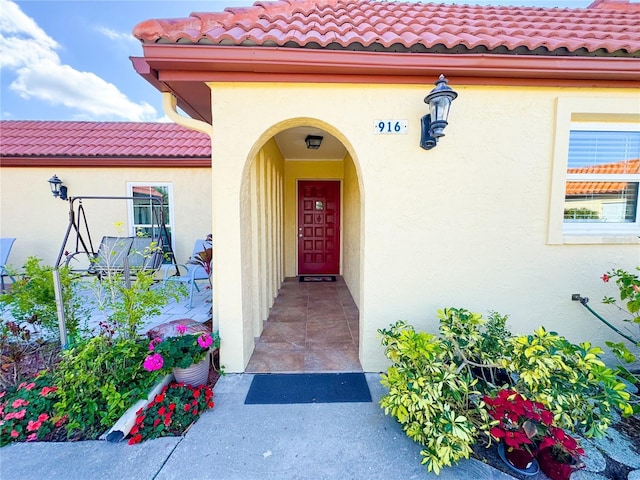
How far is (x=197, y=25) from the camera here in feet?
8.16

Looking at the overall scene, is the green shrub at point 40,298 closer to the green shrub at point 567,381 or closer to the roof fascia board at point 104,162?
the roof fascia board at point 104,162

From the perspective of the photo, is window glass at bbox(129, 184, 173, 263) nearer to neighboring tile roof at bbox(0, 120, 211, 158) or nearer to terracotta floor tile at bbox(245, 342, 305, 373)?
neighboring tile roof at bbox(0, 120, 211, 158)

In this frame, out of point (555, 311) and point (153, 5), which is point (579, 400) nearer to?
point (555, 311)

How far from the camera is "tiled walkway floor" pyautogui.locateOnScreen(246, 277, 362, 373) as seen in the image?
302cm

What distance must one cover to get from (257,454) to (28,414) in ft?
6.48

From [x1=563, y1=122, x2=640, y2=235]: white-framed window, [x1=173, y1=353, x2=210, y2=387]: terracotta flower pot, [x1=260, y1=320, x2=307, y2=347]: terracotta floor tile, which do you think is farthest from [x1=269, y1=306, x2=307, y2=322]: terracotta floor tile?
[x1=563, y1=122, x2=640, y2=235]: white-framed window

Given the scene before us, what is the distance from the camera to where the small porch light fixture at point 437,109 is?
7.48 feet

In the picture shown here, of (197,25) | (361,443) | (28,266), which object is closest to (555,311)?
(361,443)

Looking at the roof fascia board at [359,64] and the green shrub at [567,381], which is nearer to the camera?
the green shrub at [567,381]

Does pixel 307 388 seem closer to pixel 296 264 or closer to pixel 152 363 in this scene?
pixel 152 363

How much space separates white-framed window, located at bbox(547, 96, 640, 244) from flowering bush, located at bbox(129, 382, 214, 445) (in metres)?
3.95

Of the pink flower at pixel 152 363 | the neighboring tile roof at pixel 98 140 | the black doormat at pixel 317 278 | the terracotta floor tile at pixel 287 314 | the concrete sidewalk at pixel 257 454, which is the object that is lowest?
Result: the concrete sidewalk at pixel 257 454

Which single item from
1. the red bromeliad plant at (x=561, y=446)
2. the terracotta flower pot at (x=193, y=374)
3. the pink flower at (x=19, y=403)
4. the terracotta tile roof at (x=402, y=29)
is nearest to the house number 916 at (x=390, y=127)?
the terracotta tile roof at (x=402, y=29)

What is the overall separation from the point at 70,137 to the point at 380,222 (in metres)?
8.07
